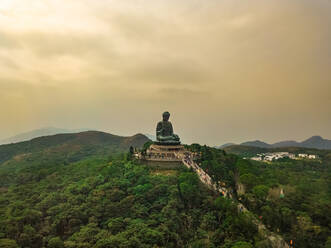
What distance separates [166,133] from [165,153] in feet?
15.6

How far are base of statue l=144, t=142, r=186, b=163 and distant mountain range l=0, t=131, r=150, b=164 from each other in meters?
39.4

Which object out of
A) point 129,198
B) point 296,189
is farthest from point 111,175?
point 296,189

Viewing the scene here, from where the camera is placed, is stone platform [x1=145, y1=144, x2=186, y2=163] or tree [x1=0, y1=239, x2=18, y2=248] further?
stone platform [x1=145, y1=144, x2=186, y2=163]

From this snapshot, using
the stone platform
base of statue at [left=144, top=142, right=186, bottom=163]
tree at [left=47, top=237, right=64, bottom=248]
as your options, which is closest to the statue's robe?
base of statue at [left=144, top=142, right=186, bottom=163]

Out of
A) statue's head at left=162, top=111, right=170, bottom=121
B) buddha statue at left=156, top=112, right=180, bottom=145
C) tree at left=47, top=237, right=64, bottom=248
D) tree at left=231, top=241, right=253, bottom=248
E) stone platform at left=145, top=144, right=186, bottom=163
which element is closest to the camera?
tree at left=231, top=241, right=253, bottom=248

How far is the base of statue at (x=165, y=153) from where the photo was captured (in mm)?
33244

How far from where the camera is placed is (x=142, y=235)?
1894cm

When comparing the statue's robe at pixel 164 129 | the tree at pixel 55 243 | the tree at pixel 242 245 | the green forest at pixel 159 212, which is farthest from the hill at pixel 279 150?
the tree at pixel 55 243

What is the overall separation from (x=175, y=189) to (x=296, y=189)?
510 inches

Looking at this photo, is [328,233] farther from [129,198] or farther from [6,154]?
[6,154]

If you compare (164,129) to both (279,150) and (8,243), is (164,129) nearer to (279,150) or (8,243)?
(8,243)

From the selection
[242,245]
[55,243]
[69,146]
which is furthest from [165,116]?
[69,146]

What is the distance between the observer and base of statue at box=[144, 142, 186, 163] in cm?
3324

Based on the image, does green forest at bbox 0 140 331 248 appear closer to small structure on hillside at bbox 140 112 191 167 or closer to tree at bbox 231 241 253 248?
tree at bbox 231 241 253 248
